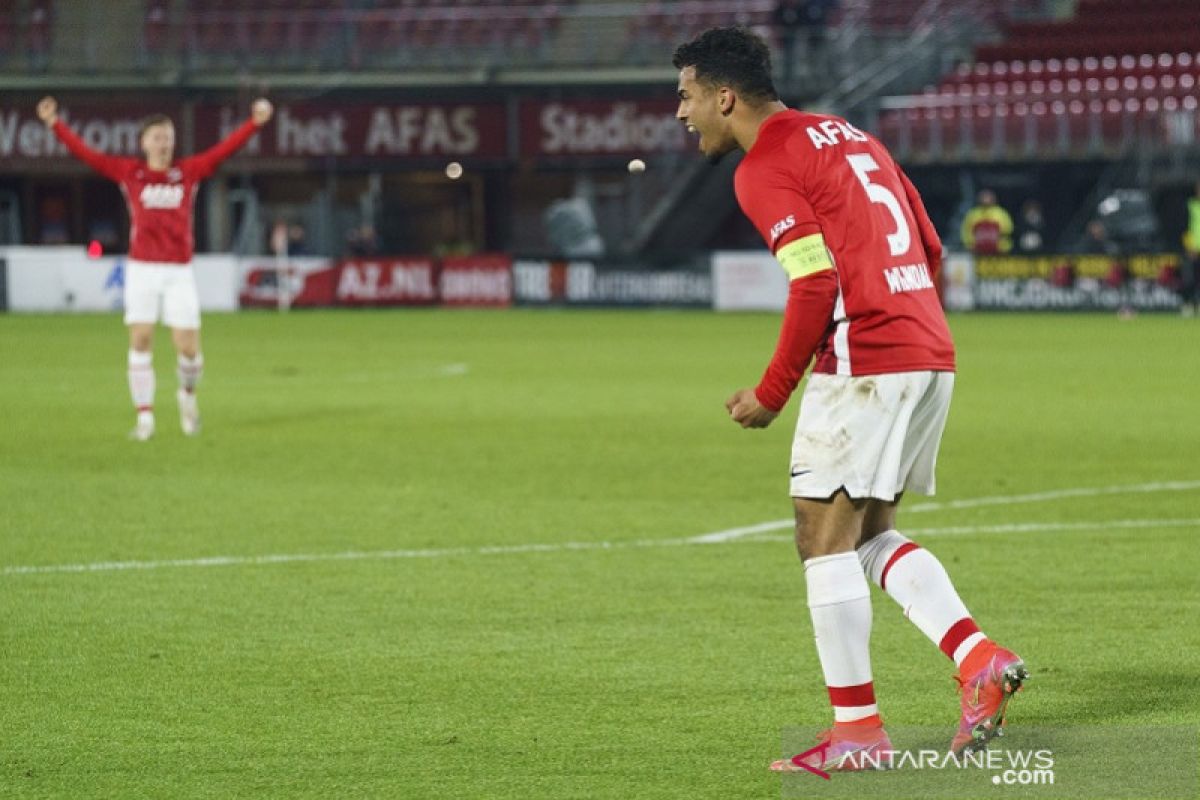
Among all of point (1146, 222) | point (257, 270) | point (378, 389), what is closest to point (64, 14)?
point (257, 270)

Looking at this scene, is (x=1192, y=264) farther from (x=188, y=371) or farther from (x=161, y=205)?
(x=161, y=205)

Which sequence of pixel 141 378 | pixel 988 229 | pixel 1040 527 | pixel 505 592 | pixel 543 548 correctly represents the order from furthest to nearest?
pixel 988 229 < pixel 141 378 < pixel 1040 527 < pixel 543 548 < pixel 505 592

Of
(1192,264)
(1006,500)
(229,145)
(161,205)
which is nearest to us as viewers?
(1006,500)

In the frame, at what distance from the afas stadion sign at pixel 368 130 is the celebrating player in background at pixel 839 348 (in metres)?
39.9

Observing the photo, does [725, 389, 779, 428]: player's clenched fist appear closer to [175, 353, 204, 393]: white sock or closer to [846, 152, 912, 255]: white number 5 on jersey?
[846, 152, 912, 255]: white number 5 on jersey

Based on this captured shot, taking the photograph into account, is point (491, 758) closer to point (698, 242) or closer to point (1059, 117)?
point (1059, 117)

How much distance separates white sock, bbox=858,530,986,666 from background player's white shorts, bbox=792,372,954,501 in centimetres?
27

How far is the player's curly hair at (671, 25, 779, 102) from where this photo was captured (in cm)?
579

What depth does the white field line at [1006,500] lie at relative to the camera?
35.7 feet

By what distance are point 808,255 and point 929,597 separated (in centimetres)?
103

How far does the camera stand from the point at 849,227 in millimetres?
5672

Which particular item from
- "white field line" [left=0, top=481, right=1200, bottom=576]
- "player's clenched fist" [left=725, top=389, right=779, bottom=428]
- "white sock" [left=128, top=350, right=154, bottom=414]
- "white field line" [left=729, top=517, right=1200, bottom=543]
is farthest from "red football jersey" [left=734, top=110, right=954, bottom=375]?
"white sock" [left=128, top=350, right=154, bottom=414]

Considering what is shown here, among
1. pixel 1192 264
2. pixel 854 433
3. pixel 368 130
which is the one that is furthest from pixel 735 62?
pixel 368 130

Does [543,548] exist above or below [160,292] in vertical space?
below
